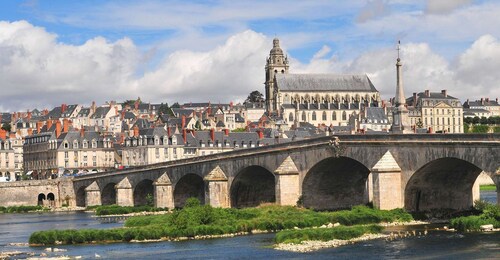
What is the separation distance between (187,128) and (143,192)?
2291 inches

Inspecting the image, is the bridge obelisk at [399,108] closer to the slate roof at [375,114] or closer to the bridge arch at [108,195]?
the bridge arch at [108,195]

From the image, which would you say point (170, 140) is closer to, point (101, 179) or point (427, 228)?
point (101, 179)

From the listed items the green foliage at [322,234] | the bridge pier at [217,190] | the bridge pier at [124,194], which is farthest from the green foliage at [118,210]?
the green foliage at [322,234]

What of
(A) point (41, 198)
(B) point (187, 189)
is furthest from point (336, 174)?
(A) point (41, 198)

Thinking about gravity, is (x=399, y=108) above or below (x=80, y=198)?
above

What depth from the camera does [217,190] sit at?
81062mm

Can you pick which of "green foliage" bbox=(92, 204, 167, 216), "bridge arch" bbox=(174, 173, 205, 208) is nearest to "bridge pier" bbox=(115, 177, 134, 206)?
"green foliage" bbox=(92, 204, 167, 216)

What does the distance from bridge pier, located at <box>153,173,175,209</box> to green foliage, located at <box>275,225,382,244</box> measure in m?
34.8

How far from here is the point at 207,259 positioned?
157 ft

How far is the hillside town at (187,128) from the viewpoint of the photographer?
124 m

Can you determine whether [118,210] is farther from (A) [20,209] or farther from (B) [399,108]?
(B) [399,108]

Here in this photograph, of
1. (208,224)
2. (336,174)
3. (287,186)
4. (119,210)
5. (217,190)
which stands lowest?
(208,224)

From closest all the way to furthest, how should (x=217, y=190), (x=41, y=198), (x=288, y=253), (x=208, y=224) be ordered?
(x=288, y=253), (x=208, y=224), (x=217, y=190), (x=41, y=198)

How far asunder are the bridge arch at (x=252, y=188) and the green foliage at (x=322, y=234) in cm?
2404
